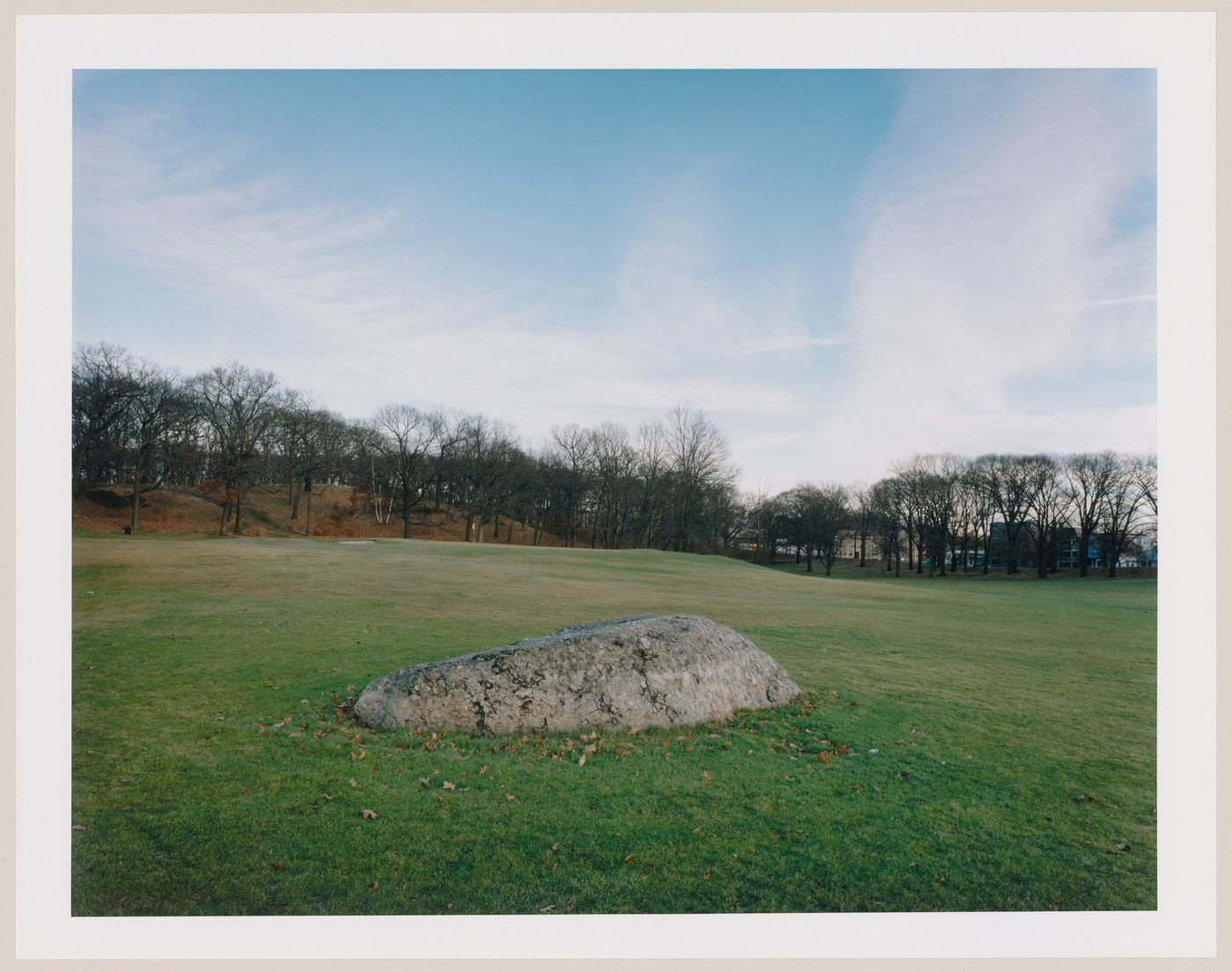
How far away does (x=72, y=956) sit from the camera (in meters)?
4.44

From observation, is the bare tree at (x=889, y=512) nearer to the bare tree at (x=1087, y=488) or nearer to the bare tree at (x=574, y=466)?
the bare tree at (x=1087, y=488)

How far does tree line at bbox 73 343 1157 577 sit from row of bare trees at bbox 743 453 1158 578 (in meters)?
0.16

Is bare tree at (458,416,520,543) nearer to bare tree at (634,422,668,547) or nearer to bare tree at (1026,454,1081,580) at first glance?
bare tree at (634,422,668,547)

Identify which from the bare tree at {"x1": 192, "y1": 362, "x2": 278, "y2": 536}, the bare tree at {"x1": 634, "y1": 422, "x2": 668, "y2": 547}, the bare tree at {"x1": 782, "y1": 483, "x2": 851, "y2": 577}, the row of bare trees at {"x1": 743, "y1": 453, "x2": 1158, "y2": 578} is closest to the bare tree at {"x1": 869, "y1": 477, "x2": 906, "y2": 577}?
the row of bare trees at {"x1": 743, "y1": 453, "x2": 1158, "y2": 578}

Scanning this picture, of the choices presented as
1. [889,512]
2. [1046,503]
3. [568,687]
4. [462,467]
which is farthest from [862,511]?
[568,687]

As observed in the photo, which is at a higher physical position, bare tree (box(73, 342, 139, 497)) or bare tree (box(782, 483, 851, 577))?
bare tree (box(73, 342, 139, 497))

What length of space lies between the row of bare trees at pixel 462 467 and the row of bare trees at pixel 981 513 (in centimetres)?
894

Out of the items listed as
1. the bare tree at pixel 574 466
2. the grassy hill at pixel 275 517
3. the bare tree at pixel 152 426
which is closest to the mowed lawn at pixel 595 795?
the grassy hill at pixel 275 517

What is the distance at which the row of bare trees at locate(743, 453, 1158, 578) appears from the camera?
185 ft

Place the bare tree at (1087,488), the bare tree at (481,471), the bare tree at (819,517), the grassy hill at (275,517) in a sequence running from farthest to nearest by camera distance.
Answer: the bare tree at (819,517)
the bare tree at (481,471)
the bare tree at (1087,488)
the grassy hill at (275,517)

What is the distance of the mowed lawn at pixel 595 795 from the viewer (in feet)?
14.0
